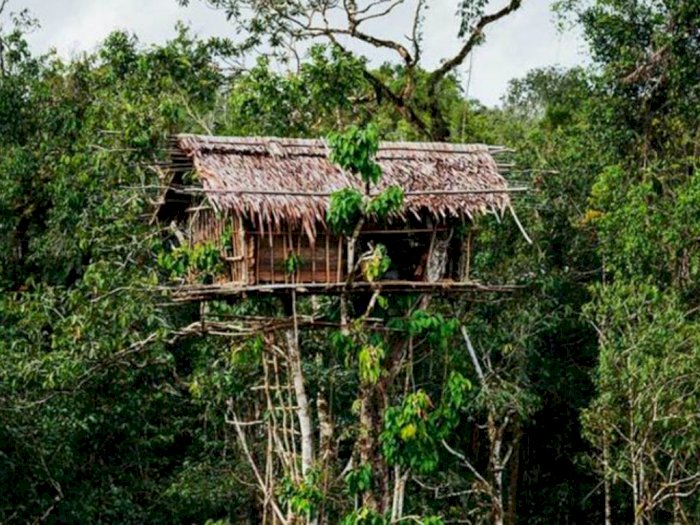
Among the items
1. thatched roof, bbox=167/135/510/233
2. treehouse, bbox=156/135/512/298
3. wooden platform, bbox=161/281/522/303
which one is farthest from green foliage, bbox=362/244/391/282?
thatched roof, bbox=167/135/510/233

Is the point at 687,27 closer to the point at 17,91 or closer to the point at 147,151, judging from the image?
the point at 147,151

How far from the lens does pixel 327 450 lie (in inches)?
371

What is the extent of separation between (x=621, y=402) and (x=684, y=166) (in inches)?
114

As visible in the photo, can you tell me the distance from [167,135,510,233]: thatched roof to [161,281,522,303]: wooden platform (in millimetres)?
457

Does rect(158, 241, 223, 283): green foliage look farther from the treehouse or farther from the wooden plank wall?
the wooden plank wall

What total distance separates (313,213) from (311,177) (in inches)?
18.7

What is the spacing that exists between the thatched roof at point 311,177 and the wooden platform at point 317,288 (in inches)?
18.0

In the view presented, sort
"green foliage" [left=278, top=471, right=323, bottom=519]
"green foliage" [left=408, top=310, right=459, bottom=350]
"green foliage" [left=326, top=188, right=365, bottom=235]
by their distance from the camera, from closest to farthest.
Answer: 1. "green foliage" [left=326, top=188, right=365, bottom=235]
2. "green foliage" [left=278, top=471, right=323, bottom=519]
3. "green foliage" [left=408, top=310, right=459, bottom=350]

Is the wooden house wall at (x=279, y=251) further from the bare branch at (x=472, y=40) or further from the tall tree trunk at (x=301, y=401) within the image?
the bare branch at (x=472, y=40)

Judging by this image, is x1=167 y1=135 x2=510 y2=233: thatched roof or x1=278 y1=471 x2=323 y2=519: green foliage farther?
x1=278 y1=471 x2=323 y2=519: green foliage

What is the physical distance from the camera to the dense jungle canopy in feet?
32.2

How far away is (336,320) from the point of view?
30.5 feet

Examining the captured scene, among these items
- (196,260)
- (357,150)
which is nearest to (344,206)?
(357,150)

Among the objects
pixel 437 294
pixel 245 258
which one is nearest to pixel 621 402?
pixel 437 294
